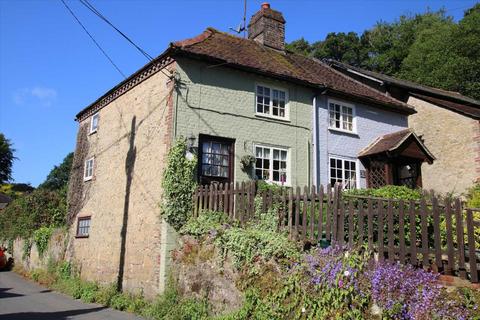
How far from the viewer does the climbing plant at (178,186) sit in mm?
12234

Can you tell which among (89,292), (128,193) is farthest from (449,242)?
(89,292)

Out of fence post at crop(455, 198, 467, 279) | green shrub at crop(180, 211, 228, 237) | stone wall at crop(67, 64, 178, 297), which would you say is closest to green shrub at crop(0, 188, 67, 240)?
stone wall at crop(67, 64, 178, 297)

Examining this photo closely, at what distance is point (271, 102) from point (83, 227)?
9.80 metres

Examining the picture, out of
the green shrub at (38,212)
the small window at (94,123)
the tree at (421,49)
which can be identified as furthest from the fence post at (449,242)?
the tree at (421,49)

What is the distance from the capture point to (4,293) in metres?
15.4

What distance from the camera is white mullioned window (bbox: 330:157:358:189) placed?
56.1ft

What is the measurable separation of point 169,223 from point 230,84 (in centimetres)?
560

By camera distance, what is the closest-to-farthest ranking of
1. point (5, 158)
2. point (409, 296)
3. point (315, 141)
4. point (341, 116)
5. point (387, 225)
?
point (409, 296)
point (387, 225)
point (315, 141)
point (341, 116)
point (5, 158)

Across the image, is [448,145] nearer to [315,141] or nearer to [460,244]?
[315,141]

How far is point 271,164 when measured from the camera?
15.3m

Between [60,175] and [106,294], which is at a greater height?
[60,175]

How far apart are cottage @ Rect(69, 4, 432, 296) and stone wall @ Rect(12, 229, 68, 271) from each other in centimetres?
112

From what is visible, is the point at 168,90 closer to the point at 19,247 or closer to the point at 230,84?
the point at 230,84

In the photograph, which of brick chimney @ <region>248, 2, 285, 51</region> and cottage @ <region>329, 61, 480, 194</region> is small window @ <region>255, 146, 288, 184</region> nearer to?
brick chimney @ <region>248, 2, 285, 51</region>
